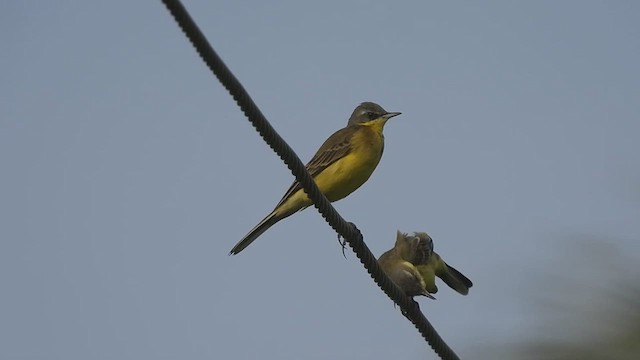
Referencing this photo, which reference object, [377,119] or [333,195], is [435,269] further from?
[377,119]

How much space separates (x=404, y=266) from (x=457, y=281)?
29.1 inches

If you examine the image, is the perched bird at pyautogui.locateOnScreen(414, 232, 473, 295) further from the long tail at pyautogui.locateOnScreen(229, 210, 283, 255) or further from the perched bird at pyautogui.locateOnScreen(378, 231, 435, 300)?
the long tail at pyautogui.locateOnScreen(229, 210, 283, 255)

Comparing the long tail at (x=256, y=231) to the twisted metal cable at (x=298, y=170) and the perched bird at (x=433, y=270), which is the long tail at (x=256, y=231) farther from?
the twisted metal cable at (x=298, y=170)

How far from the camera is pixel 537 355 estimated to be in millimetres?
4203

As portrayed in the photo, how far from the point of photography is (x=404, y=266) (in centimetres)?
740

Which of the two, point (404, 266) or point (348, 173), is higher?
point (348, 173)

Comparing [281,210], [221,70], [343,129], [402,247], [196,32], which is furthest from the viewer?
[343,129]

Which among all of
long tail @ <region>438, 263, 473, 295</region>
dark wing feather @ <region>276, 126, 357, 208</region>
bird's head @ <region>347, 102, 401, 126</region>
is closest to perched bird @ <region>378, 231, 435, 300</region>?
long tail @ <region>438, 263, 473, 295</region>

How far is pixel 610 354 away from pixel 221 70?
171cm

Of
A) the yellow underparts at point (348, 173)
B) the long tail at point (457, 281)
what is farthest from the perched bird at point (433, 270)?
the yellow underparts at point (348, 173)

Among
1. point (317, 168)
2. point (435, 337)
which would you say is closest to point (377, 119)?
point (317, 168)

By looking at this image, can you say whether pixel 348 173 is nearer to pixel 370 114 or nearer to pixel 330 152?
pixel 330 152

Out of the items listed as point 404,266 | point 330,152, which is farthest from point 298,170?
point 330,152

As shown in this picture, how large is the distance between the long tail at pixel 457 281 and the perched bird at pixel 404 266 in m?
0.39
